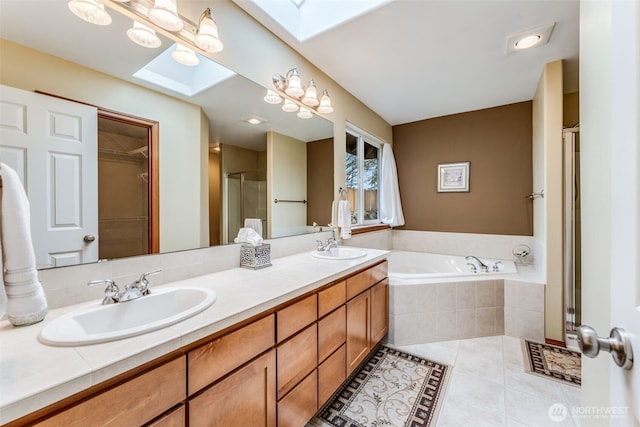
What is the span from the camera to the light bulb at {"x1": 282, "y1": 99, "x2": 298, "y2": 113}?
1.95m

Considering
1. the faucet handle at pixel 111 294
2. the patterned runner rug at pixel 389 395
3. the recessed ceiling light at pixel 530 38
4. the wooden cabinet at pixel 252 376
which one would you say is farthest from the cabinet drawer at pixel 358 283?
the recessed ceiling light at pixel 530 38

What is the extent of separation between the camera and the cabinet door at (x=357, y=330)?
1598 mm

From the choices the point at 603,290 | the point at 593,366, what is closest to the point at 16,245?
the point at 603,290

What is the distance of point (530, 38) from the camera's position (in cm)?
187

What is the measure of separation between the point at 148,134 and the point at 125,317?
801 millimetres

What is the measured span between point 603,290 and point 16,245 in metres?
1.43

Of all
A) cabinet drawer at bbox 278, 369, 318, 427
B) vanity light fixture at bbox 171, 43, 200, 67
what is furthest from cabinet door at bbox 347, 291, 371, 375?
vanity light fixture at bbox 171, 43, 200, 67

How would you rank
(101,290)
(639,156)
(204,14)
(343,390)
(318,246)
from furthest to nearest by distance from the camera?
(318,246) → (343,390) → (204,14) → (101,290) → (639,156)

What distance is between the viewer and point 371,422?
142 cm

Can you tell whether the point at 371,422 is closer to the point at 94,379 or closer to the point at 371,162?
the point at 94,379

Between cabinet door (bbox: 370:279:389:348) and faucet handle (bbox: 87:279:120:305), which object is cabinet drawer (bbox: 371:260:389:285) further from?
faucet handle (bbox: 87:279:120:305)

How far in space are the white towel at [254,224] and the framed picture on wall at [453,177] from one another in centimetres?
268

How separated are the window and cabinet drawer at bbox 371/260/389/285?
881 mm

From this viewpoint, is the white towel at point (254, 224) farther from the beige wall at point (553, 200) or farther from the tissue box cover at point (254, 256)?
the beige wall at point (553, 200)
